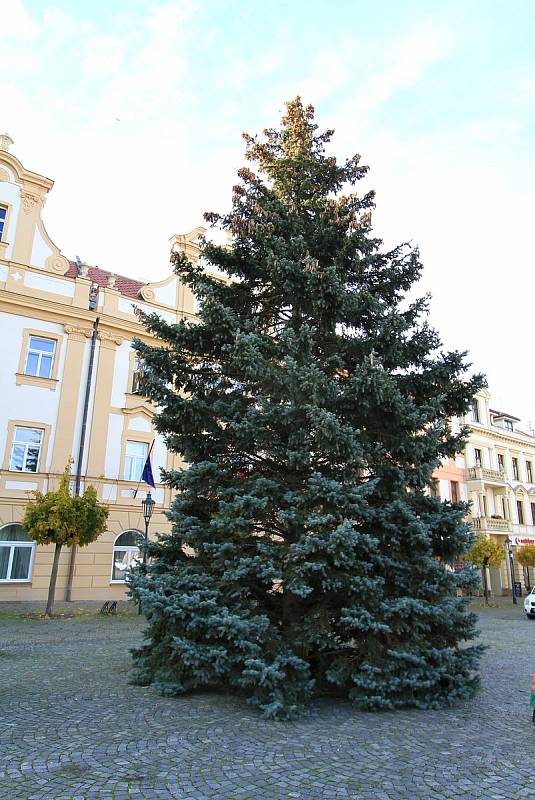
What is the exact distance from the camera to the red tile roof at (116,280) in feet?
80.2

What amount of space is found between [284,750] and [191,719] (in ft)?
4.27

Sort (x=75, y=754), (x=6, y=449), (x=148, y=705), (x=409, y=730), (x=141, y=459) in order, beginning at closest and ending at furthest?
(x=75, y=754)
(x=409, y=730)
(x=148, y=705)
(x=6, y=449)
(x=141, y=459)

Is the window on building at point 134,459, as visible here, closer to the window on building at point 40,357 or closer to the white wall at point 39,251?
the window on building at point 40,357

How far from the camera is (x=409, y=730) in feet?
19.6

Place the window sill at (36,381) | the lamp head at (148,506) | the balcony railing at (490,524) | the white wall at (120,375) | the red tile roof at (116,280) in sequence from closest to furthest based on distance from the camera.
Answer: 1. the lamp head at (148,506)
2. the window sill at (36,381)
3. the white wall at (120,375)
4. the red tile roof at (116,280)
5. the balcony railing at (490,524)

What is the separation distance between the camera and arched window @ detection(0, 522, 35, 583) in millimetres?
19531

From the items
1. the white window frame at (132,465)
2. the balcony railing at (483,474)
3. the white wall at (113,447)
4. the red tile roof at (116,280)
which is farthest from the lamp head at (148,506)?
the balcony railing at (483,474)

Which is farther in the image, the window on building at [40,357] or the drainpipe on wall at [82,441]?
the window on building at [40,357]

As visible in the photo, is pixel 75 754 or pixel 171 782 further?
pixel 75 754

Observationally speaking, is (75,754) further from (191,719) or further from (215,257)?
(215,257)

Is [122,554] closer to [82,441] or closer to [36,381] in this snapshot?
[82,441]

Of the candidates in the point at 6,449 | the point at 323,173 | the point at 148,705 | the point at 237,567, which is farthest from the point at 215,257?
the point at 6,449

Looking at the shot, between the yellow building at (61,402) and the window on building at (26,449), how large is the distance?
1.4 inches

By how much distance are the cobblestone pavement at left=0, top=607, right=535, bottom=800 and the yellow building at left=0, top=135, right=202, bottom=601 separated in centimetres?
1283
